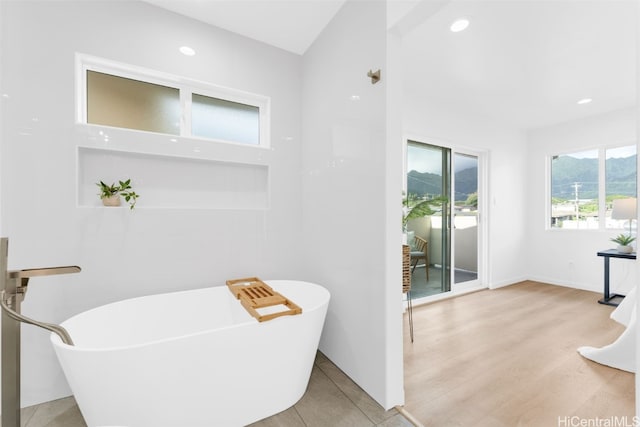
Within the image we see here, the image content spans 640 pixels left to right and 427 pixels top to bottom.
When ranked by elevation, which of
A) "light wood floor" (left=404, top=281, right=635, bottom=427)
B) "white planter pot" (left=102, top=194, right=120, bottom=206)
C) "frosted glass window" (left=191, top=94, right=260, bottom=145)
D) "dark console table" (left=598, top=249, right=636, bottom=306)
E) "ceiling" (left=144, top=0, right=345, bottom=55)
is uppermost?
"ceiling" (left=144, top=0, right=345, bottom=55)

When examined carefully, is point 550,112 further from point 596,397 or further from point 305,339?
point 305,339

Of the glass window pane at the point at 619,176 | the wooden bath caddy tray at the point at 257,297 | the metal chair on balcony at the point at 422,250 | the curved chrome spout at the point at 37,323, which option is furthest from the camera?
the glass window pane at the point at 619,176

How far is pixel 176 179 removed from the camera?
7.14 ft

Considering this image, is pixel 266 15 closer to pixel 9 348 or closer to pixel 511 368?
pixel 9 348

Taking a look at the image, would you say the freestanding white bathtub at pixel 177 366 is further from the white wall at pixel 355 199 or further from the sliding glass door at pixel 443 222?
the sliding glass door at pixel 443 222

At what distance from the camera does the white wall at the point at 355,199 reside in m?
1.63

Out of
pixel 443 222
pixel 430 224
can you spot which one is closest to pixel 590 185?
pixel 443 222

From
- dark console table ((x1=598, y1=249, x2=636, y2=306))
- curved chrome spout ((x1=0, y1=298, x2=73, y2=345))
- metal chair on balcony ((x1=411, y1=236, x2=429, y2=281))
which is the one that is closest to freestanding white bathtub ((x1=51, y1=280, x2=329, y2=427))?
curved chrome spout ((x1=0, y1=298, x2=73, y2=345))

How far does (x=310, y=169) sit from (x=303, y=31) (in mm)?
1149

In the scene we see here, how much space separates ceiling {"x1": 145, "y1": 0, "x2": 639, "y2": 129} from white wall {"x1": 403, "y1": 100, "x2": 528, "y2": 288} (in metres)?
0.31

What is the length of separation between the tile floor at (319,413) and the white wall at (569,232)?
4.36 metres

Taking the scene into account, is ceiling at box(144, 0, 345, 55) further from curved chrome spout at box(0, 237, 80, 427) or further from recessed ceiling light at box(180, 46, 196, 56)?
curved chrome spout at box(0, 237, 80, 427)

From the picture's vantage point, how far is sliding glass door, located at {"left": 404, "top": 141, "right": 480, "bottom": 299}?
349 centimetres

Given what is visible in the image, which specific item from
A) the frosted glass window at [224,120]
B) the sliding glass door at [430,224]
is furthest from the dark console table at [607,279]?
the frosted glass window at [224,120]
